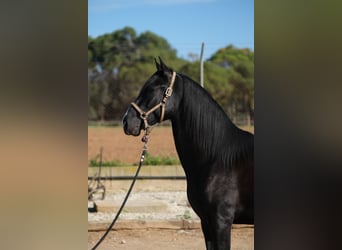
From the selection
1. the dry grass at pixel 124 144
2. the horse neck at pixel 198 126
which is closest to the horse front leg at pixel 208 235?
the horse neck at pixel 198 126

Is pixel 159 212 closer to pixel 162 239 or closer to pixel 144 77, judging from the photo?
pixel 162 239

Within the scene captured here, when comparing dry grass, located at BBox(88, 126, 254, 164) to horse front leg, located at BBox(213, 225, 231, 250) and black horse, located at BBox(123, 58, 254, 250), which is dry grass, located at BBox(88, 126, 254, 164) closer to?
black horse, located at BBox(123, 58, 254, 250)

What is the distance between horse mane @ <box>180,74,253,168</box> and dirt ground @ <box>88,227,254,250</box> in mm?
1242

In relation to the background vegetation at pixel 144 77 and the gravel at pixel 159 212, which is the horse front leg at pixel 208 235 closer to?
the gravel at pixel 159 212

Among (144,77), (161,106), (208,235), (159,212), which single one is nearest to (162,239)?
(159,212)

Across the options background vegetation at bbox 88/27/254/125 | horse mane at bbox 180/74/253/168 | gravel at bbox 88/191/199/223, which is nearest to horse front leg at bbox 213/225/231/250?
horse mane at bbox 180/74/253/168

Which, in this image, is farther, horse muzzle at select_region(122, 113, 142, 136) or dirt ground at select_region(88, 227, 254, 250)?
dirt ground at select_region(88, 227, 254, 250)

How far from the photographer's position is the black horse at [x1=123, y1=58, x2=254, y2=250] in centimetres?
214

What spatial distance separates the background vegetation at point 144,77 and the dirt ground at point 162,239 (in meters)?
5.92

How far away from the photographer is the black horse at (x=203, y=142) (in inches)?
84.3
